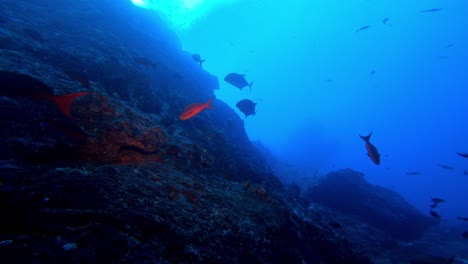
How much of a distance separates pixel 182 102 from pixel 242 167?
15.2ft

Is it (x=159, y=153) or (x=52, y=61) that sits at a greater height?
(x=159, y=153)

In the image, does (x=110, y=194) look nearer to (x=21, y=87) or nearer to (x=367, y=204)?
(x=21, y=87)

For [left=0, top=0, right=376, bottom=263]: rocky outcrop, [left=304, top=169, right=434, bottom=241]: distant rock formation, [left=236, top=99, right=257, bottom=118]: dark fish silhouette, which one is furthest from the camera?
[left=304, top=169, right=434, bottom=241]: distant rock formation

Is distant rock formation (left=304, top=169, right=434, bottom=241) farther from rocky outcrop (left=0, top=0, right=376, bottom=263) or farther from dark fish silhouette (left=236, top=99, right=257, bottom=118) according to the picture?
dark fish silhouette (left=236, top=99, right=257, bottom=118)

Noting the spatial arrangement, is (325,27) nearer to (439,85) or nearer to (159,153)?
(439,85)

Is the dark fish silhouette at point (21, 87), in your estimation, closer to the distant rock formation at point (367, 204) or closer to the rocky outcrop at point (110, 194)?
the rocky outcrop at point (110, 194)

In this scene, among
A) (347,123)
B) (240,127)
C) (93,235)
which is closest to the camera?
(93,235)

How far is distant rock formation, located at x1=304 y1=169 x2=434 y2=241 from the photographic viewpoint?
13.7 meters

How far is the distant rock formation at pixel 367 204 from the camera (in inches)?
541

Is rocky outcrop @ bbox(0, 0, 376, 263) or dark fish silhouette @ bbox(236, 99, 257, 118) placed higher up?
dark fish silhouette @ bbox(236, 99, 257, 118)

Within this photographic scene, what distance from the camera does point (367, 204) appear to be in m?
14.0

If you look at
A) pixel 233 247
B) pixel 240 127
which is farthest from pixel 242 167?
pixel 240 127

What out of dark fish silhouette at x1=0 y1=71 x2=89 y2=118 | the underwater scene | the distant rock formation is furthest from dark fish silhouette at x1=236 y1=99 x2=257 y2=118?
the distant rock formation

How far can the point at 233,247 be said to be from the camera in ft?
9.63
